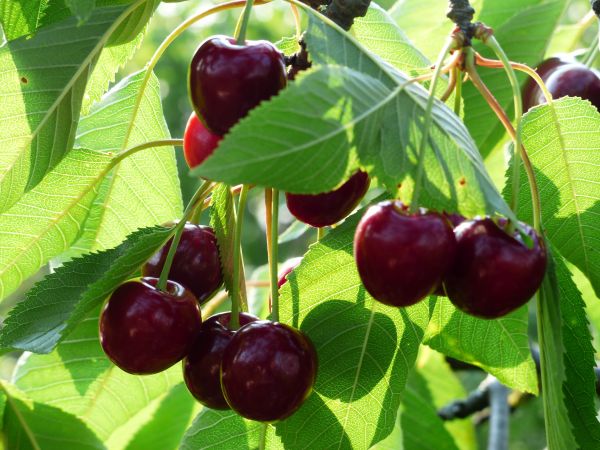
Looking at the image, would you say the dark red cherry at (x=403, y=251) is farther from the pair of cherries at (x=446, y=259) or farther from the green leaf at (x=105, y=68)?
the green leaf at (x=105, y=68)

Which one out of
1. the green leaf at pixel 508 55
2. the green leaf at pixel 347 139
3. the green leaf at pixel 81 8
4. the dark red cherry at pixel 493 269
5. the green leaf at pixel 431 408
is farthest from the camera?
the green leaf at pixel 431 408

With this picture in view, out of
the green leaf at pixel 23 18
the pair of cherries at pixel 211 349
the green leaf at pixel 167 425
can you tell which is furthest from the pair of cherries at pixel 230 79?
the green leaf at pixel 167 425

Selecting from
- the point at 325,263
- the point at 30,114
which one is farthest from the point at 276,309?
the point at 30,114

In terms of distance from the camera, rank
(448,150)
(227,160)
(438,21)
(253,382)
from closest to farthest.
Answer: (227,160)
(448,150)
(253,382)
(438,21)

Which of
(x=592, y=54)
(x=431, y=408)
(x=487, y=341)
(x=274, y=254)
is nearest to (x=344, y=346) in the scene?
(x=274, y=254)

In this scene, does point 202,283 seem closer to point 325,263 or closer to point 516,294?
point 325,263

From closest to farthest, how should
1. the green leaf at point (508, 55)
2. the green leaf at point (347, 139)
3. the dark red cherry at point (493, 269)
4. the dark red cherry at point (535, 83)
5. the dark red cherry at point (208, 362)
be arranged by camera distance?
the green leaf at point (347, 139) < the dark red cherry at point (493, 269) < the dark red cherry at point (208, 362) < the dark red cherry at point (535, 83) < the green leaf at point (508, 55)
